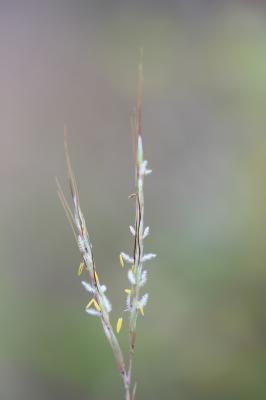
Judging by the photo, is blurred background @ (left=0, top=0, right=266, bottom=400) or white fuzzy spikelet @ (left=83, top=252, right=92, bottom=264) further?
blurred background @ (left=0, top=0, right=266, bottom=400)

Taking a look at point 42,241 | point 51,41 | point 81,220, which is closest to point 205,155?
point 42,241

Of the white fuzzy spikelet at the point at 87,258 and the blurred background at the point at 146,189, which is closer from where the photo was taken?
the white fuzzy spikelet at the point at 87,258

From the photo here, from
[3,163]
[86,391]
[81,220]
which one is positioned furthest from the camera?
[3,163]

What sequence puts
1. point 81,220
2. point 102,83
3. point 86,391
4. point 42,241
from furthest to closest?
1. point 102,83
2. point 42,241
3. point 86,391
4. point 81,220

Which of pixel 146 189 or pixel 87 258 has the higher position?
pixel 87 258

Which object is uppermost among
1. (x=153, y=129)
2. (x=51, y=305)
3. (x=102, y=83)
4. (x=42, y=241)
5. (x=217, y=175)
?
(x=102, y=83)

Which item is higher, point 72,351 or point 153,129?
point 153,129

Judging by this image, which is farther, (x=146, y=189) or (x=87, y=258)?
(x=146, y=189)

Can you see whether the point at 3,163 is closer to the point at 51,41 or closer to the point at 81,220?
the point at 51,41
